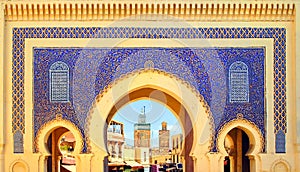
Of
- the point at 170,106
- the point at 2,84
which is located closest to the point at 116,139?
the point at 170,106

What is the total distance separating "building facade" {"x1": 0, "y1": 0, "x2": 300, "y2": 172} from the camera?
30.9 ft

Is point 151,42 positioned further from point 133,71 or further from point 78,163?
point 78,163

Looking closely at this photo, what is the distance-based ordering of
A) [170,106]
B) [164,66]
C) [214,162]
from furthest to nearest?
1. [170,106]
2. [164,66]
3. [214,162]

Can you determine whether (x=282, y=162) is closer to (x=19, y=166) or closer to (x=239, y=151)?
(x=239, y=151)

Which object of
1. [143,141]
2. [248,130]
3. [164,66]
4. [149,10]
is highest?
[149,10]

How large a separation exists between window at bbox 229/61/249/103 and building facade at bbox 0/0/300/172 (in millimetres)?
15

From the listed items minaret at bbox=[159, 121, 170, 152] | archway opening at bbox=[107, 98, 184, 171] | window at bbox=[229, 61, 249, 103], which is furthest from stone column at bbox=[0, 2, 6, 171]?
minaret at bbox=[159, 121, 170, 152]

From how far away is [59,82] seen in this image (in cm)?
947

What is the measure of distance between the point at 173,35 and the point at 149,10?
51cm

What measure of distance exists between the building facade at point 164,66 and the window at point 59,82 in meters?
0.01

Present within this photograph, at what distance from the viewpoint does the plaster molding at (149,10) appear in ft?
30.8

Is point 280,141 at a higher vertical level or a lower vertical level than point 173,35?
lower

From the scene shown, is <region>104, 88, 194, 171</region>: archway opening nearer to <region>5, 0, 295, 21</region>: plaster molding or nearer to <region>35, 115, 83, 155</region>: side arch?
<region>35, 115, 83, 155</region>: side arch

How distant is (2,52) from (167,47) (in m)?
2.42
